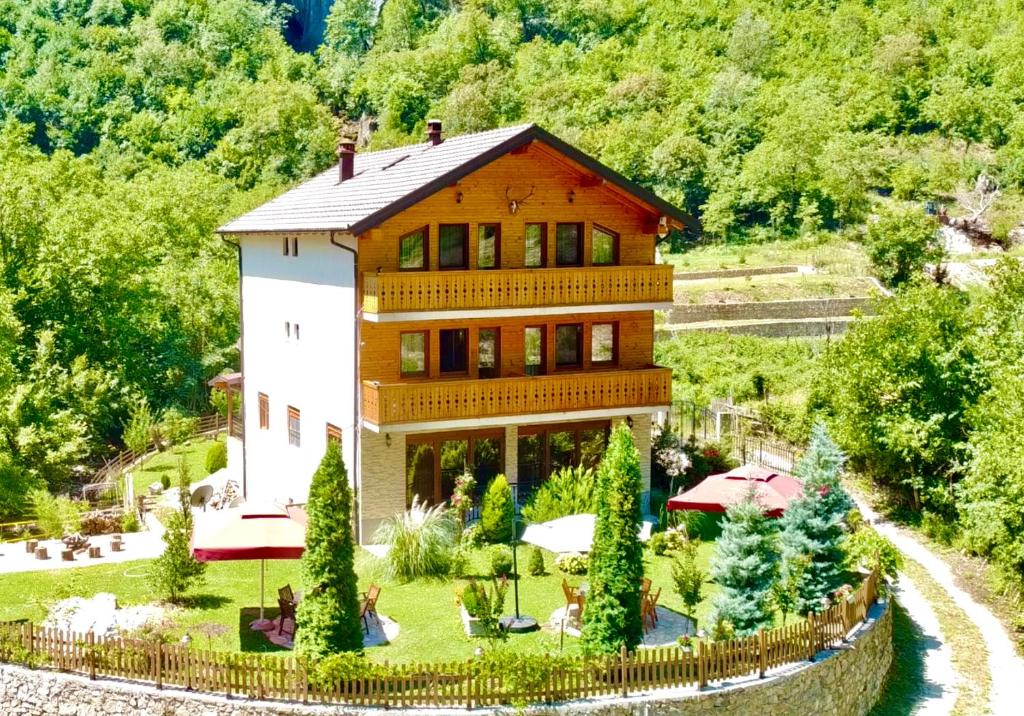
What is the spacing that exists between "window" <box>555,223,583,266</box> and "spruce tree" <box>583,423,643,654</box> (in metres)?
9.96

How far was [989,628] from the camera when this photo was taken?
22609 millimetres

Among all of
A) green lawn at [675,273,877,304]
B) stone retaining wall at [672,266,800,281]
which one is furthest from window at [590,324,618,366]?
stone retaining wall at [672,266,800,281]

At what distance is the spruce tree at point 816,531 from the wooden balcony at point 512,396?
21.7ft

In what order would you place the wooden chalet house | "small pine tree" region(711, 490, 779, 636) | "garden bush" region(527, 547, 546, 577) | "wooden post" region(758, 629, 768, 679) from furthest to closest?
the wooden chalet house
"garden bush" region(527, 547, 546, 577)
"small pine tree" region(711, 490, 779, 636)
"wooden post" region(758, 629, 768, 679)

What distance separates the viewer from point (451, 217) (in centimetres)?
2506

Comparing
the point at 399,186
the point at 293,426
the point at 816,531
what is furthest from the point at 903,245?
the point at 816,531

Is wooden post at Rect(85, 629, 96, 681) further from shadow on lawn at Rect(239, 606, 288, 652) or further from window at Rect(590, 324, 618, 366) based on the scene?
window at Rect(590, 324, 618, 366)

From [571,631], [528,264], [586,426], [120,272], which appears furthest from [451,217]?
[120,272]

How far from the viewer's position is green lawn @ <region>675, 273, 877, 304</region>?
5494 cm

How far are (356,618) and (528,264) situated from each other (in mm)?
11523

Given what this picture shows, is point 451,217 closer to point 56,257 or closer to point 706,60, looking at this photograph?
point 56,257

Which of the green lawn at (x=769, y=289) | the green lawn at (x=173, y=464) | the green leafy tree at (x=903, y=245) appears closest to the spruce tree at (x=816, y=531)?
the green lawn at (x=173, y=464)

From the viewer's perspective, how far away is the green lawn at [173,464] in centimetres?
3300

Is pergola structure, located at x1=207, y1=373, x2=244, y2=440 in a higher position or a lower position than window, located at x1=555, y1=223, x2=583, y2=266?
lower
